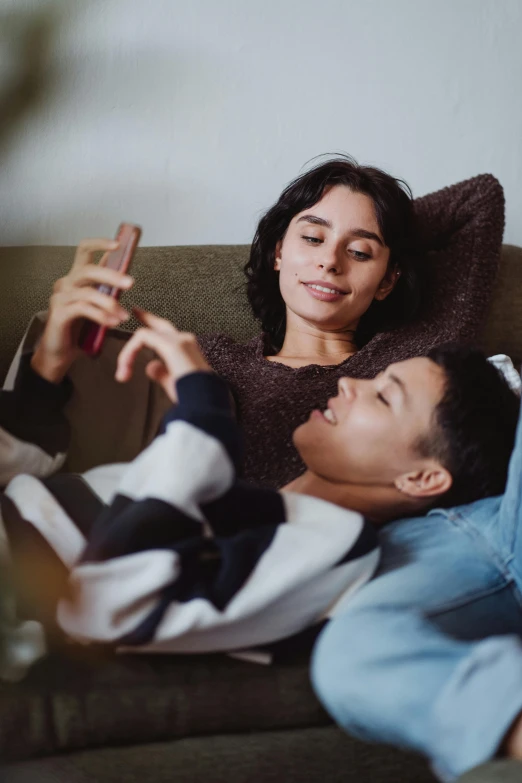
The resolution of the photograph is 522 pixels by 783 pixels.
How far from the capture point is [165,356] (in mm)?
670

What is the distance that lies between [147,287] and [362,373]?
32cm

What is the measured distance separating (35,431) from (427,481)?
370mm

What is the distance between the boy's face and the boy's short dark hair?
0.01m

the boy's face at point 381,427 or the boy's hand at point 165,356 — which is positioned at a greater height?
the boy's hand at point 165,356

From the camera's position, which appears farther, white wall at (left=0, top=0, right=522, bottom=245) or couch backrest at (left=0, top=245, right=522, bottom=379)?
white wall at (left=0, top=0, right=522, bottom=245)

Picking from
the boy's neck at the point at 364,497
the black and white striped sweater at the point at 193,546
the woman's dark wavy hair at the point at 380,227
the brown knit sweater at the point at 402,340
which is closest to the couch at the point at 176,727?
the black and white striped sweater at the point at 193,546

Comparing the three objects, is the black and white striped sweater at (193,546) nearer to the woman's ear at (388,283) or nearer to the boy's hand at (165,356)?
the boy's hand at (165,356)

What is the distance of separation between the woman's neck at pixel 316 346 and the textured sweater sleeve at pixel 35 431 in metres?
0.37

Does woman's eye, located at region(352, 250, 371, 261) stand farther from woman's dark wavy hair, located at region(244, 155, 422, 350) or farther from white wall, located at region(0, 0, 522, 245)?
white wall, located at region(0, 0, 522, 245)

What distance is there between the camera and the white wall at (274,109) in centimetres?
109

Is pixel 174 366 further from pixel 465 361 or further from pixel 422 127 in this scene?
pixel 422 127

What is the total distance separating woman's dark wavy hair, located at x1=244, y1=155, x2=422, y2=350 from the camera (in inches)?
41.8

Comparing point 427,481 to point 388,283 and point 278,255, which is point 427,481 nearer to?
point 388,283

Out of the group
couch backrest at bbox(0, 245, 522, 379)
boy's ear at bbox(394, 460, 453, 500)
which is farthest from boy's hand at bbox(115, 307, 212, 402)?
couch backrest at bbox(0, 245, 522, 379)
